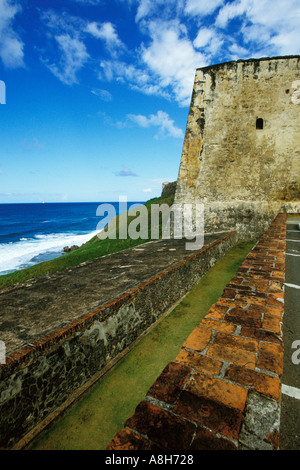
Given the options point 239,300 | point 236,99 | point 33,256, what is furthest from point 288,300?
point 33,256

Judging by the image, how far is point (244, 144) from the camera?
330 inches

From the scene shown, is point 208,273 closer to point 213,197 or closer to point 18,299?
point 18,299

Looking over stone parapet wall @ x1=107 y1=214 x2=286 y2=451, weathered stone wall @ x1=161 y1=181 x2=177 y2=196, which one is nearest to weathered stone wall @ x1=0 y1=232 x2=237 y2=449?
stone parapet wall @ x1=107 y1=214 x2=286 y2=451

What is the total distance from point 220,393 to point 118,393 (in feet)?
3.42

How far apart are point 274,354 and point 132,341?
4.81ft

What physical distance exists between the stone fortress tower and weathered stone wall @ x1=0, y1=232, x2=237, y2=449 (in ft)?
22.8

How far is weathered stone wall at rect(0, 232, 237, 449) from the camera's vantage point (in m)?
1.31

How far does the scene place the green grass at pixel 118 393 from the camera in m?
1.41
